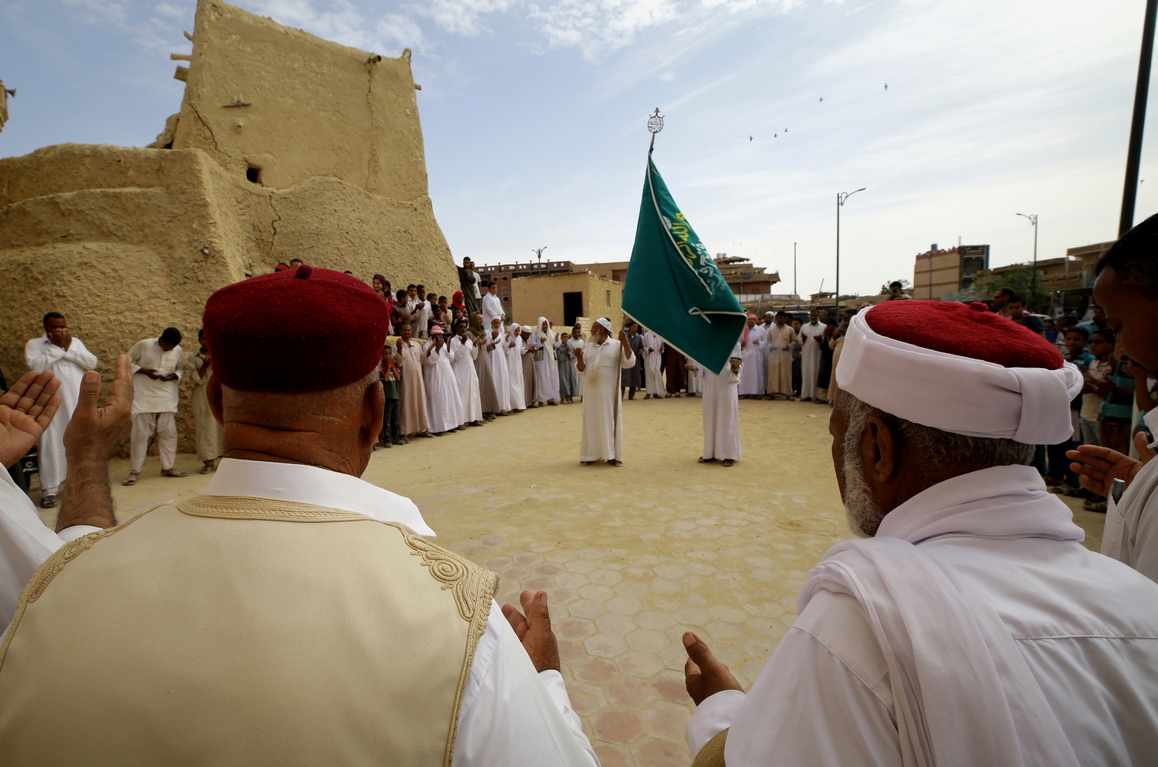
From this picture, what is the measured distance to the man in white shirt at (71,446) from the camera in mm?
1204

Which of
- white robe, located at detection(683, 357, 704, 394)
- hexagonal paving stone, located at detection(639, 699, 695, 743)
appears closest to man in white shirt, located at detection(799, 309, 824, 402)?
white robe, located at detection(683, 357, 704, 394)

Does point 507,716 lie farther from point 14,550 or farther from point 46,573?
point 14,550

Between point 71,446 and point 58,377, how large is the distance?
17.0ft

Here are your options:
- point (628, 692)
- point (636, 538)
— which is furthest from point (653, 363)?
point (628, 692)

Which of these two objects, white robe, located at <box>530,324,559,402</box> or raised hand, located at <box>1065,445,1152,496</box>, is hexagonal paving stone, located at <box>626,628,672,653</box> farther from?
white robe, located at <box>530,324,559,402</box>

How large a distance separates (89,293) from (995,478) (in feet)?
31.6

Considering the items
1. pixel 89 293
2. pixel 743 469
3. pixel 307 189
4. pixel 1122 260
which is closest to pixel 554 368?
pixel 307 189

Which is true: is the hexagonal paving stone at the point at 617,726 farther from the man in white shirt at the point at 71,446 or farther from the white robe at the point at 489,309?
the white robe at the point at 489,309

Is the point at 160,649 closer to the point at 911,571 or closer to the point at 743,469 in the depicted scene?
the point at 911,571

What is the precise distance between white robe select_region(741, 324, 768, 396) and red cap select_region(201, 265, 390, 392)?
1223 centimetres

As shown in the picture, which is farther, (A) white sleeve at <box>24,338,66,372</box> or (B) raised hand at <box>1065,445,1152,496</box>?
(A) white sleeve at <box>24,338,66,372</box>

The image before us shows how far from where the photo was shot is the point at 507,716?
0.78m

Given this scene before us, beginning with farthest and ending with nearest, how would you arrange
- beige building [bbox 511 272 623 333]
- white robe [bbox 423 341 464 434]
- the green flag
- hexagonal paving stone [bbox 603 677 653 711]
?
beige building [bbox 511 272 623 333]
white robe [bbox 423 341 464 434]
the green flag
hexagonal paving stone [bbox 603 677 653 711]

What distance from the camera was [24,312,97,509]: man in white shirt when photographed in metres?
5.34
